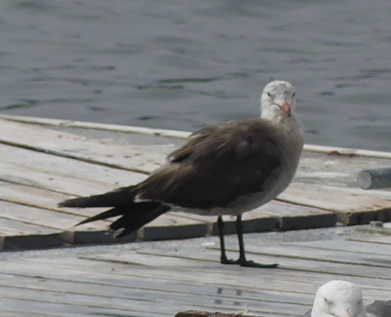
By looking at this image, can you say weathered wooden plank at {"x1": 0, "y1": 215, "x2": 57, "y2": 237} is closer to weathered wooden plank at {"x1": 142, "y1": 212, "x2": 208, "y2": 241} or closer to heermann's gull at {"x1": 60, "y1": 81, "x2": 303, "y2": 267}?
heermann's gull at {"x1": 60, "y1": 81, "x2": 303, "y2": 267}

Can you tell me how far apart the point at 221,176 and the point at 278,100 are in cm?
41

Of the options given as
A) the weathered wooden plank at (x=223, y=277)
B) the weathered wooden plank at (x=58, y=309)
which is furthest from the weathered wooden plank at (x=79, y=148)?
the weathered wooden plank at (x=58, y=309)

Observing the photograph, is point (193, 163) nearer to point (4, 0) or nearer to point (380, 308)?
point (380, 308)

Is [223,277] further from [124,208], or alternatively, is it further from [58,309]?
[58,309]

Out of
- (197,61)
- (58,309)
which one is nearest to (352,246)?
(58,309)

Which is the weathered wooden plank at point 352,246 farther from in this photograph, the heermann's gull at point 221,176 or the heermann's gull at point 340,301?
the heermann's gull at point 340,301

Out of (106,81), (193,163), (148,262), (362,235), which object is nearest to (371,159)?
(362,235)

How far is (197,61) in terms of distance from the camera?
17.3m

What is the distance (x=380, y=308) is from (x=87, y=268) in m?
1.28

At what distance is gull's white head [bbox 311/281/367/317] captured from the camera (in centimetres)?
304

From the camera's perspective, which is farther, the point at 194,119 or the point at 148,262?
the point at 194,119

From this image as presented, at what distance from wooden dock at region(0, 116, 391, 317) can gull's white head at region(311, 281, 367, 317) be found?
0.63 metres

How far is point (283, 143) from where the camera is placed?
4996mm

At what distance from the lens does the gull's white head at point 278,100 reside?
508 centimetres
